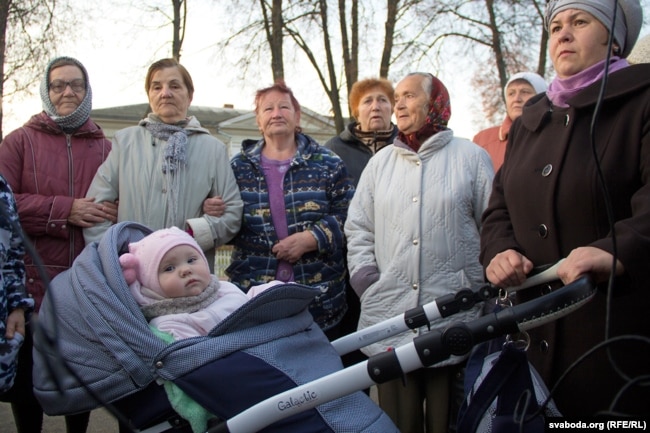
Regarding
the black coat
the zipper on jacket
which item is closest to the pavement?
the zipper on jacket

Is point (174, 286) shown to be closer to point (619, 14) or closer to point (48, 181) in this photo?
point (48, 181)

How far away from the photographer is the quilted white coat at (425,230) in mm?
2969

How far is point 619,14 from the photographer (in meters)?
2.13

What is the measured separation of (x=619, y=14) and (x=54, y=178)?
2.85m

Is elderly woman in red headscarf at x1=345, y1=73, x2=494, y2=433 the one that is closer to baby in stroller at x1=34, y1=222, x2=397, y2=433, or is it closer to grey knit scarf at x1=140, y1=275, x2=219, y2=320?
baby in stroller at x1=34, y1=222, x2=397, y2=433

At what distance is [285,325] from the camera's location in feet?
7.03

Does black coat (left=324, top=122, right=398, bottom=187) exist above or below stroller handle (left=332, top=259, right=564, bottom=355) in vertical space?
above

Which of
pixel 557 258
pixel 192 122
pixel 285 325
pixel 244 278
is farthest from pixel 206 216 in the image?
pixel 557 258

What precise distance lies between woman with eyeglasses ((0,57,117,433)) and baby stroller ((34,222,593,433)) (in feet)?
3.19

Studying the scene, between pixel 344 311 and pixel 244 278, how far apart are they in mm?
636

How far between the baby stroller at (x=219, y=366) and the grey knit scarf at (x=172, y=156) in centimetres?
105

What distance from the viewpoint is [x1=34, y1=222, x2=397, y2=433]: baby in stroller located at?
1929 millimetres

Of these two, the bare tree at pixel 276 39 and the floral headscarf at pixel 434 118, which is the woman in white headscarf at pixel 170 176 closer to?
the floral headscarf at pixel 434 118

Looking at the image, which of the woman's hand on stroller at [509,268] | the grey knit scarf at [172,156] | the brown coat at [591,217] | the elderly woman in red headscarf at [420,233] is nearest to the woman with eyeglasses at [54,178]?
the grey knit scarf at [172,156]
